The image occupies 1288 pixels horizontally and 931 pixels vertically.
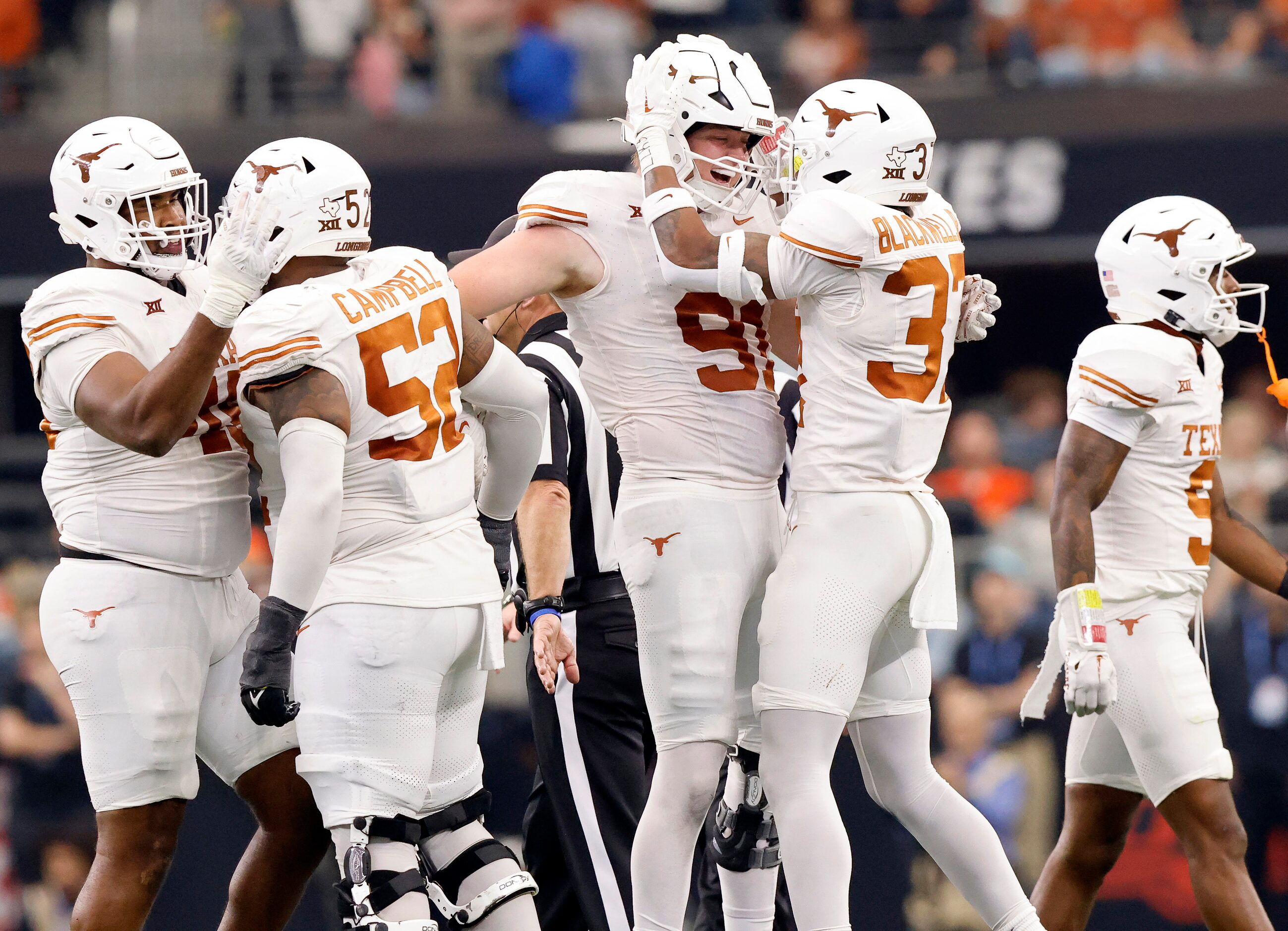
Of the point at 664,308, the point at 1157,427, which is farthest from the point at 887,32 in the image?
the point at 664,308

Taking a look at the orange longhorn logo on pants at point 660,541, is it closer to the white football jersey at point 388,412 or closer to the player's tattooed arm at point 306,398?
the white football jersey at point 388,412

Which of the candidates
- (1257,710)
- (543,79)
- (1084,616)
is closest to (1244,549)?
(1084,616)

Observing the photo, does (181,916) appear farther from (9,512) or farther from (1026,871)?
(9,512)

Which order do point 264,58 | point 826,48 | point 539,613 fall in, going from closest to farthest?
point 539,613 → point 826,48 → point 264,58

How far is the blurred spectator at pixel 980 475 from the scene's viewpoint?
833cm

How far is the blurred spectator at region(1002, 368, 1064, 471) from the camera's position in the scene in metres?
9.62

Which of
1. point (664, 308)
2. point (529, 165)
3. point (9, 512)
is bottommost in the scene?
point (9, 512)

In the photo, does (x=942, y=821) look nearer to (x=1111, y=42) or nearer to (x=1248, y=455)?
(x=1248, y=455)

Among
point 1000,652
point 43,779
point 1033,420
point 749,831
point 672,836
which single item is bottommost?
point 43,779

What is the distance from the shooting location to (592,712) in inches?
193

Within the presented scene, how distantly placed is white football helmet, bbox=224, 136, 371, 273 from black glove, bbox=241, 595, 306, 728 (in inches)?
28.8

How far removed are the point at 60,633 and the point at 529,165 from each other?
7.17m

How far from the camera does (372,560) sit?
380 centimetres

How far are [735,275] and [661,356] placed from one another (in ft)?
1.04
